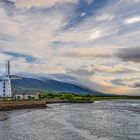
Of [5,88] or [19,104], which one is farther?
[5,88]

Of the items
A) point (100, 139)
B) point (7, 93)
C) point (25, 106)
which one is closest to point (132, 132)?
point (100, 139)

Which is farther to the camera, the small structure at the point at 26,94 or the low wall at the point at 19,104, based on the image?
the small structure at the point at 26,94

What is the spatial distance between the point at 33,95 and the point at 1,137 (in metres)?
113

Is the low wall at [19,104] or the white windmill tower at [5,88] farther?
the white windmill tower at [5,88]

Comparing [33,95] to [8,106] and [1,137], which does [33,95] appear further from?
[1,137]

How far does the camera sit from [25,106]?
107m

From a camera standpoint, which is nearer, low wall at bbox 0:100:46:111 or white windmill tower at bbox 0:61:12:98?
low wall at bbox 0:100:46:111

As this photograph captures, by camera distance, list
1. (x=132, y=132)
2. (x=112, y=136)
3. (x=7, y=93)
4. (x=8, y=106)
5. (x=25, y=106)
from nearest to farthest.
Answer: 1. (x=112, y=136)
2. (x=132, y=132)
3. (x=8, y=106)
4. (x=25, y=106)
5. (x=7, y=93)

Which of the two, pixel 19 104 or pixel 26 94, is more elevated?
pixel 26 94

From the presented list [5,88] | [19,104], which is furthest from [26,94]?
[19,104]

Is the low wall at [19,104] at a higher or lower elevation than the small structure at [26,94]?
lower

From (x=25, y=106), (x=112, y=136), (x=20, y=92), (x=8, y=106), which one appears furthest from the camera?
(x=20, y=92)

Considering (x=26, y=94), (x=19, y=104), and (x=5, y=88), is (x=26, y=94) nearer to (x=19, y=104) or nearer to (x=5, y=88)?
(x=5, y=88)

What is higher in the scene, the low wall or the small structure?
the small structure
